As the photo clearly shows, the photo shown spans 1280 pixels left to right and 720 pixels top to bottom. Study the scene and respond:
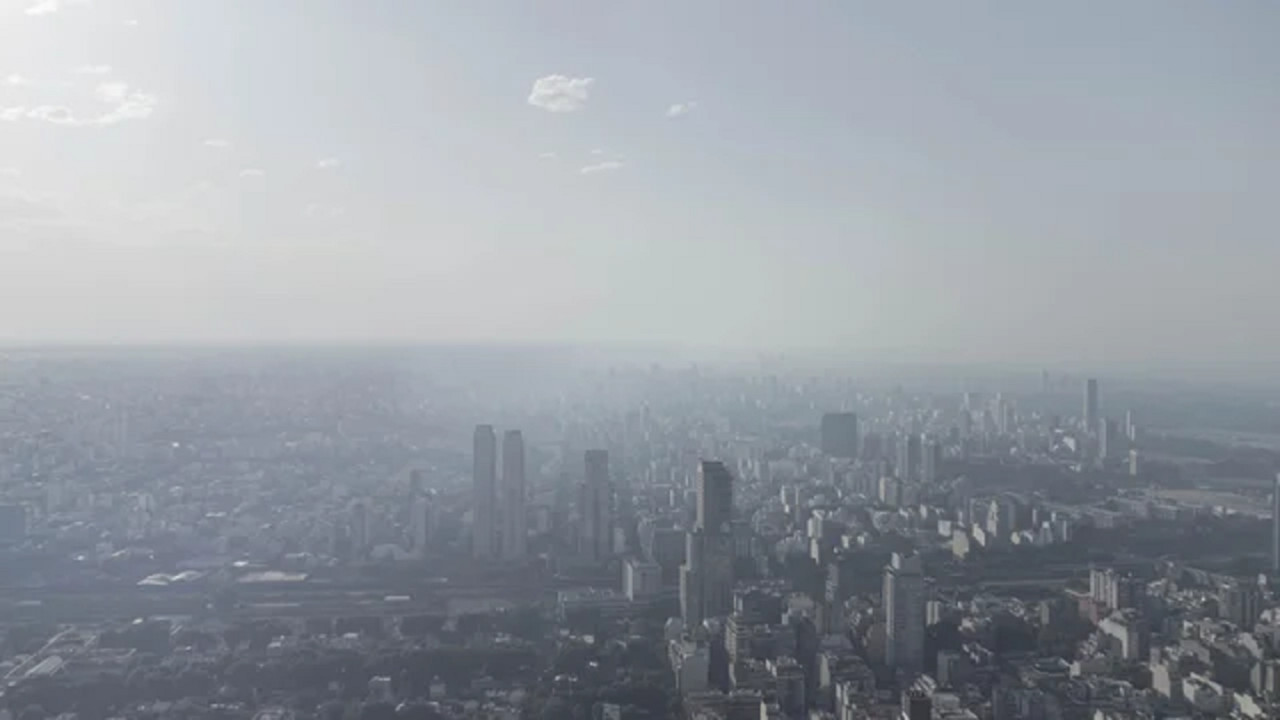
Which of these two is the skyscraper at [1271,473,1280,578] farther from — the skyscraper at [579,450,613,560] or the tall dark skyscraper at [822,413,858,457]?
the tall dark skyscraper at [822,413,858,457]

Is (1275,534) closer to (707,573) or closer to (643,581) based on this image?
(707,573)

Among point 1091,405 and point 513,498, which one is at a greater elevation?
point 1091,405

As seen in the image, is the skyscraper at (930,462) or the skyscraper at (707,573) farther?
the skyscraper at (930,462)

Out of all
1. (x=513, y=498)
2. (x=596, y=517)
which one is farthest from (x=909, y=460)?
(x=513, y=498)

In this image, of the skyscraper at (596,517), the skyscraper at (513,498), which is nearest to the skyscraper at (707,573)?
the skyscraper at (596,517)

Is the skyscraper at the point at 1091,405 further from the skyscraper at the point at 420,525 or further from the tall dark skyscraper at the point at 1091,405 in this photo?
the skyscraper at the point at 420,525

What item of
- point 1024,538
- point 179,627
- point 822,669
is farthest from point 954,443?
point 179,627

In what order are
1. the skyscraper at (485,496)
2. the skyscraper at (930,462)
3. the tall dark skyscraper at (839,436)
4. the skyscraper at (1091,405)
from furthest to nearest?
the skyscraper at (1091,405), the tall dark skyscraper at (839,436), the skyscraper at (930,462), the skyscraper at (485,496)

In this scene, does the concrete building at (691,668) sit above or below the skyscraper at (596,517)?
below
